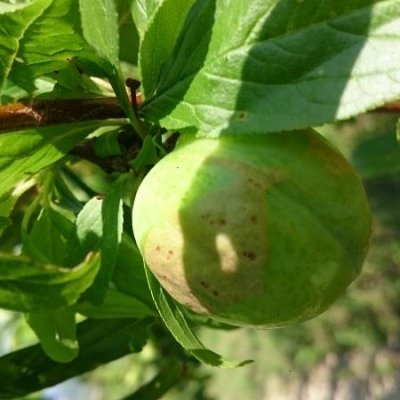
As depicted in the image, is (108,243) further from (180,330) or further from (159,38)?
(159,38)

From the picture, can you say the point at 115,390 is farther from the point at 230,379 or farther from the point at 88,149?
the point at 88,149

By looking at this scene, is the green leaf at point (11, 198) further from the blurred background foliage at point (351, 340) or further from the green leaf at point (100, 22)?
the blurred background foliage at point (351, 340)

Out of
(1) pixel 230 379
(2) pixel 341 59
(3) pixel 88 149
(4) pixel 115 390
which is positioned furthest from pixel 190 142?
(1) pixel 230 379

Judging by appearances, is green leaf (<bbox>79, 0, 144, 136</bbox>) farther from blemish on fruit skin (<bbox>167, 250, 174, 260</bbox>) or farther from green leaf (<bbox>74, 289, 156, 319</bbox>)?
green leaf (<bbox>74, 289, 156, 319</bbox>)

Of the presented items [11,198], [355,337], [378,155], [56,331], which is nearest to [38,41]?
[11,198]

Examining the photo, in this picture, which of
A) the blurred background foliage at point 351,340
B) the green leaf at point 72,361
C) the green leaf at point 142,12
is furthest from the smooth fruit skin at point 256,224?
the blurred background foliage at point 351,340

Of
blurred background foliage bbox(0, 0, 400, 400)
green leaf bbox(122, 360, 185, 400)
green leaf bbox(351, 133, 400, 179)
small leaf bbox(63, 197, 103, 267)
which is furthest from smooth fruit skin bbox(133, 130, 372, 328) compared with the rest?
blurred background foliage bbox(0, 0, 400, 400)

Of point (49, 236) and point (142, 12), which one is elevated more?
point (142, 12)
